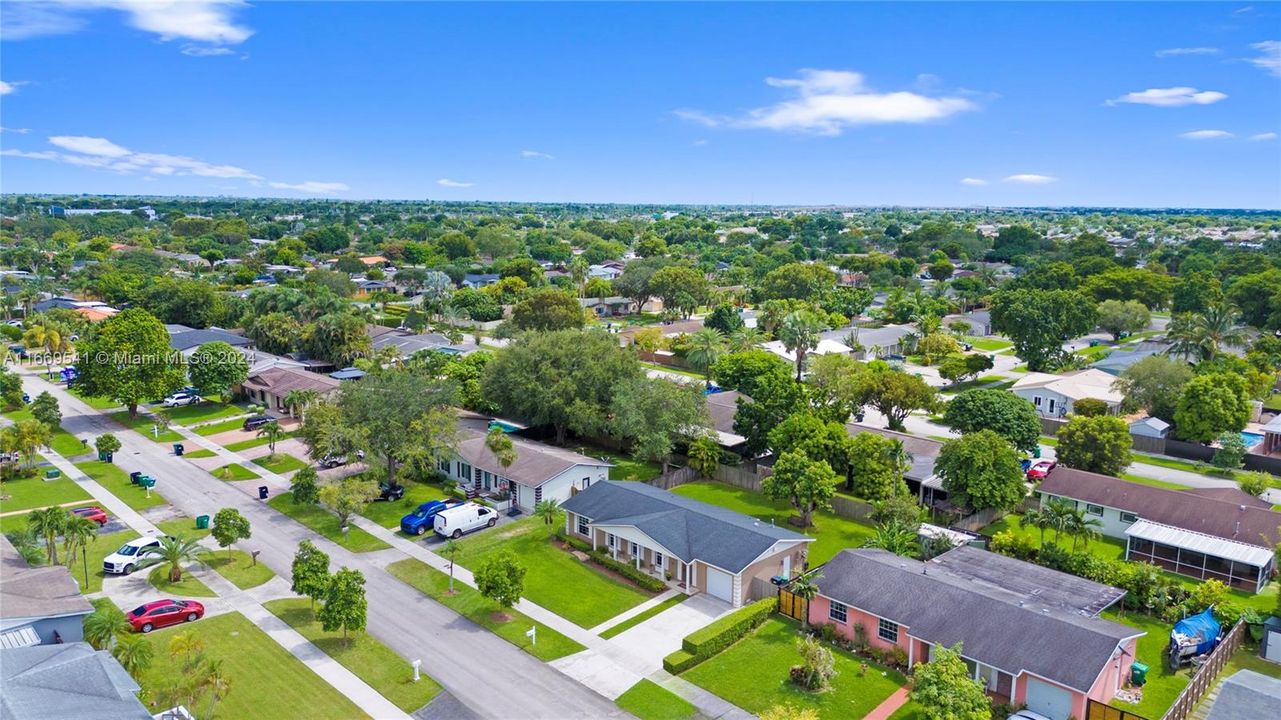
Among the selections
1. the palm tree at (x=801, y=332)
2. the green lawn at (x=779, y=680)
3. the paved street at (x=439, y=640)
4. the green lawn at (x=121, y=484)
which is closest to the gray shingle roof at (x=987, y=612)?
the green lawn at (x=779, y=680)

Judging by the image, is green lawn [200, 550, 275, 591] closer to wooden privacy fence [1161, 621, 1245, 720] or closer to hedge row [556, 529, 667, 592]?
hedge row [556, 529, 667, 592]

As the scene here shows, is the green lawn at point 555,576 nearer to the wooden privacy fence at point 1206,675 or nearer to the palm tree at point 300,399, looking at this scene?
the wooden privacy fence at point 1206,675

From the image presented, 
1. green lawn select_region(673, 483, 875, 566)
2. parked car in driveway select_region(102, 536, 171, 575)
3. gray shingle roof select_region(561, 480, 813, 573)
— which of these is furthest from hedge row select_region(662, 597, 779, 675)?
parked car in driveway select_region(102, 536, 171, 575)

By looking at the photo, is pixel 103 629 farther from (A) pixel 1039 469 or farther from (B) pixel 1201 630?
(A) pixel 1039 469

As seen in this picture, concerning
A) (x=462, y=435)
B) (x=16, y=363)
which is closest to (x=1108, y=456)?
(x=462, y=435)

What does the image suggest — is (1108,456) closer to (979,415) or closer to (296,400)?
(979,415)
